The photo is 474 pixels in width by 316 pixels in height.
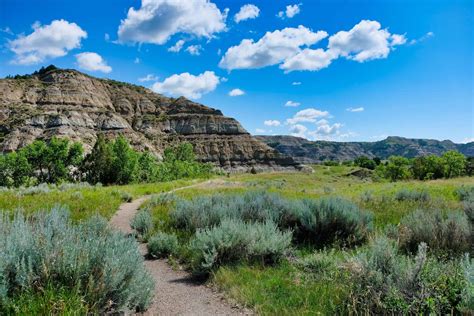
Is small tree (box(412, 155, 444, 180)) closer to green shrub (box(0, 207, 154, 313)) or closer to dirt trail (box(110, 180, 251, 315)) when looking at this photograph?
dirt trail (box(110, 180, 251, 315))

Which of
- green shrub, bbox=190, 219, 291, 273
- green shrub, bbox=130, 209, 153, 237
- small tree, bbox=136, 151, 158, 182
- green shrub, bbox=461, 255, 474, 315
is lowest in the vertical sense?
small tree, bbox=136, 151, 158, 182

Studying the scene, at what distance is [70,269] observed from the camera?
359 centimetres

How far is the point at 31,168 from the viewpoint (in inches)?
2254

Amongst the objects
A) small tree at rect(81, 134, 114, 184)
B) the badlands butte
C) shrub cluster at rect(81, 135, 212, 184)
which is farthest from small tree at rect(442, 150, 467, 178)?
small tree at rect(81, 134, 114, 184)

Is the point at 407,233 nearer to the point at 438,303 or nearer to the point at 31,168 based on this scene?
the point at 438,303

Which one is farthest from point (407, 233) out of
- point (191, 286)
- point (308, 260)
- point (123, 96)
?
point (123, 96)

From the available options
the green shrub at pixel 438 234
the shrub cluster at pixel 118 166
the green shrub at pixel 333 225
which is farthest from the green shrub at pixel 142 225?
the shrub cluster at pixel 118 166

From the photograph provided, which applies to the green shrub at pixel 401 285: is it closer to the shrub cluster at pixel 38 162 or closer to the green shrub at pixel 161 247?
the green shrub at pixel 161 247

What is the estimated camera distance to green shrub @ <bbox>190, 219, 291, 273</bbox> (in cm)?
606

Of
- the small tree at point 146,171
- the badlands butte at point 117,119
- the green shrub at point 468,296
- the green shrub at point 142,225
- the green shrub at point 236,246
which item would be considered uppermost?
the badlands butte at point 117,119

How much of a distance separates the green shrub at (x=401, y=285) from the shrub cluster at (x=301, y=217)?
309 centimetres

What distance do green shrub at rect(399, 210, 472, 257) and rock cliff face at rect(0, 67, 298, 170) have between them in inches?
3874

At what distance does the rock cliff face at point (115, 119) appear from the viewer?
329ft

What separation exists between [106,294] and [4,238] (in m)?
1.41
